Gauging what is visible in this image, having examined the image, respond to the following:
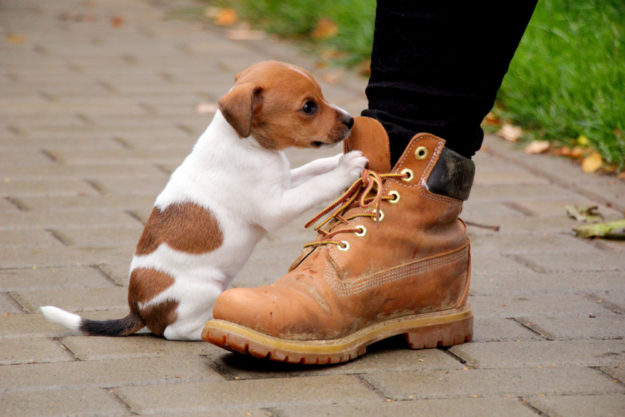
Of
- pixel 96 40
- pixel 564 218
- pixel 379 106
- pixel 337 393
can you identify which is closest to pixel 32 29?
pixel 96 40

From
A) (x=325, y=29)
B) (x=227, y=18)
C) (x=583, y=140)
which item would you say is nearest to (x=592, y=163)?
(x=583, y=140)

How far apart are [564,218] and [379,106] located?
1510 millimetres

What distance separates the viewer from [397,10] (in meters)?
2.62

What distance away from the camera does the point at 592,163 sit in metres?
4.48

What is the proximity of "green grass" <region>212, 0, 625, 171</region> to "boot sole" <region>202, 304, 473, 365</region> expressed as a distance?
2058mm

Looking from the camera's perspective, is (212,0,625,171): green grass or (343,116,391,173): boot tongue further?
(212,0,625,171): green grass

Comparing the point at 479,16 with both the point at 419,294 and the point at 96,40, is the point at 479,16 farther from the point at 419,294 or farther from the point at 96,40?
the point at 96,40

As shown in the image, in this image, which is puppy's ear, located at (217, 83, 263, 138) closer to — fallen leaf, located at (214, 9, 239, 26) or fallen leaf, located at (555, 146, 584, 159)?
fallen leaf, located at (555, 146, 584, 159)

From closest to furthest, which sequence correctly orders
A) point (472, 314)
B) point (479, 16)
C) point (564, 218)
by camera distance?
point (479, 16) → point (472, 314) → point (564, 218)

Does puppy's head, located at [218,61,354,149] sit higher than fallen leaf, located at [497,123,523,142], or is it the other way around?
puppy's head, located at [218,61,354,149]

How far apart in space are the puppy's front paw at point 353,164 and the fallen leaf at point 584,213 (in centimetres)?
152

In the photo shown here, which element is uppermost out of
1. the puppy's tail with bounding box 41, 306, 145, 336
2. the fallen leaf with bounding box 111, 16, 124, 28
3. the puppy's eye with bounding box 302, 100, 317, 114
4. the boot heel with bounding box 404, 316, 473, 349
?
the puppy's eye with bounding box 302, 100, 317, 114

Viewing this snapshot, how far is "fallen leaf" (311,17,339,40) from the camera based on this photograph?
23.0 ft

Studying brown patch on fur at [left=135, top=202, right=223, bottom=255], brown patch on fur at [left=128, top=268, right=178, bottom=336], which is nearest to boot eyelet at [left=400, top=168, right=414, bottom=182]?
brown patch on fur at [left=135, top=202, right=223, bottom=255]
